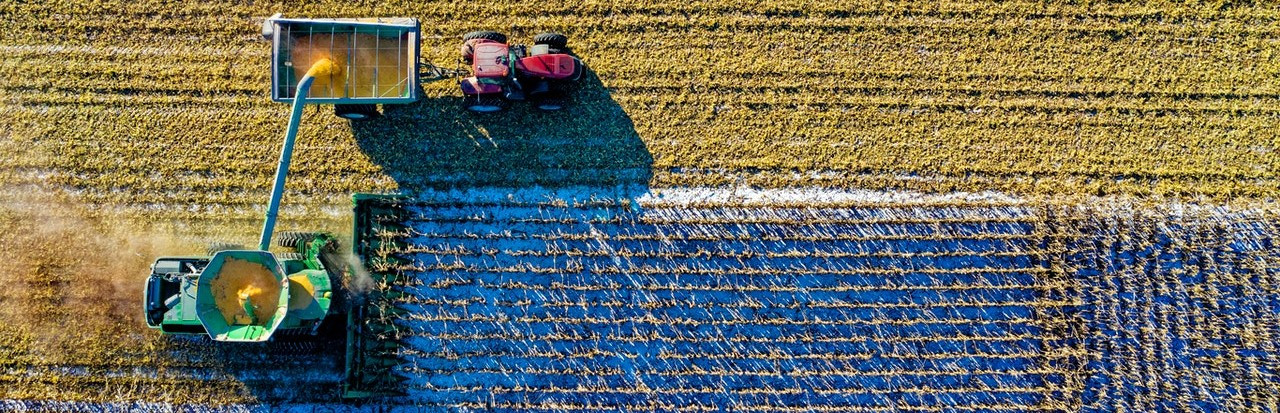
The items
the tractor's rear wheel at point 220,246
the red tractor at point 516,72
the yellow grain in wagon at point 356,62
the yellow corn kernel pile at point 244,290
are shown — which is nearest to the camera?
the yellow corn kernel pile at point 244,290

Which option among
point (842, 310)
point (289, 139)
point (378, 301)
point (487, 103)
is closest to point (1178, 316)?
point (842, 310)

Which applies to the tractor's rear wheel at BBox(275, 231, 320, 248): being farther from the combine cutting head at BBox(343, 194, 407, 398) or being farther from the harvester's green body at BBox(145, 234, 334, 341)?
the combine cutting head at BBox(343, 194, 407, 398)

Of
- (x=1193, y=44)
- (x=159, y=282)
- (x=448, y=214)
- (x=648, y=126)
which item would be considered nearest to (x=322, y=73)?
(x=448, y=214)

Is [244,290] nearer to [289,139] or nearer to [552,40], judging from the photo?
[289,139]

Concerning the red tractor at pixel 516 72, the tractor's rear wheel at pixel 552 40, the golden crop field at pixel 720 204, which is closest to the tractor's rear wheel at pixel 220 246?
the golden crop field at pixel 720 204

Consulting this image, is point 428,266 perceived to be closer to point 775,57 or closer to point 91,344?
point 91,344

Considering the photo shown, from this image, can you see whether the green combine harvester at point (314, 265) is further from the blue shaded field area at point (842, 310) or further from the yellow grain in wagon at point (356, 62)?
the blue shaded field area at point (842, 310)
